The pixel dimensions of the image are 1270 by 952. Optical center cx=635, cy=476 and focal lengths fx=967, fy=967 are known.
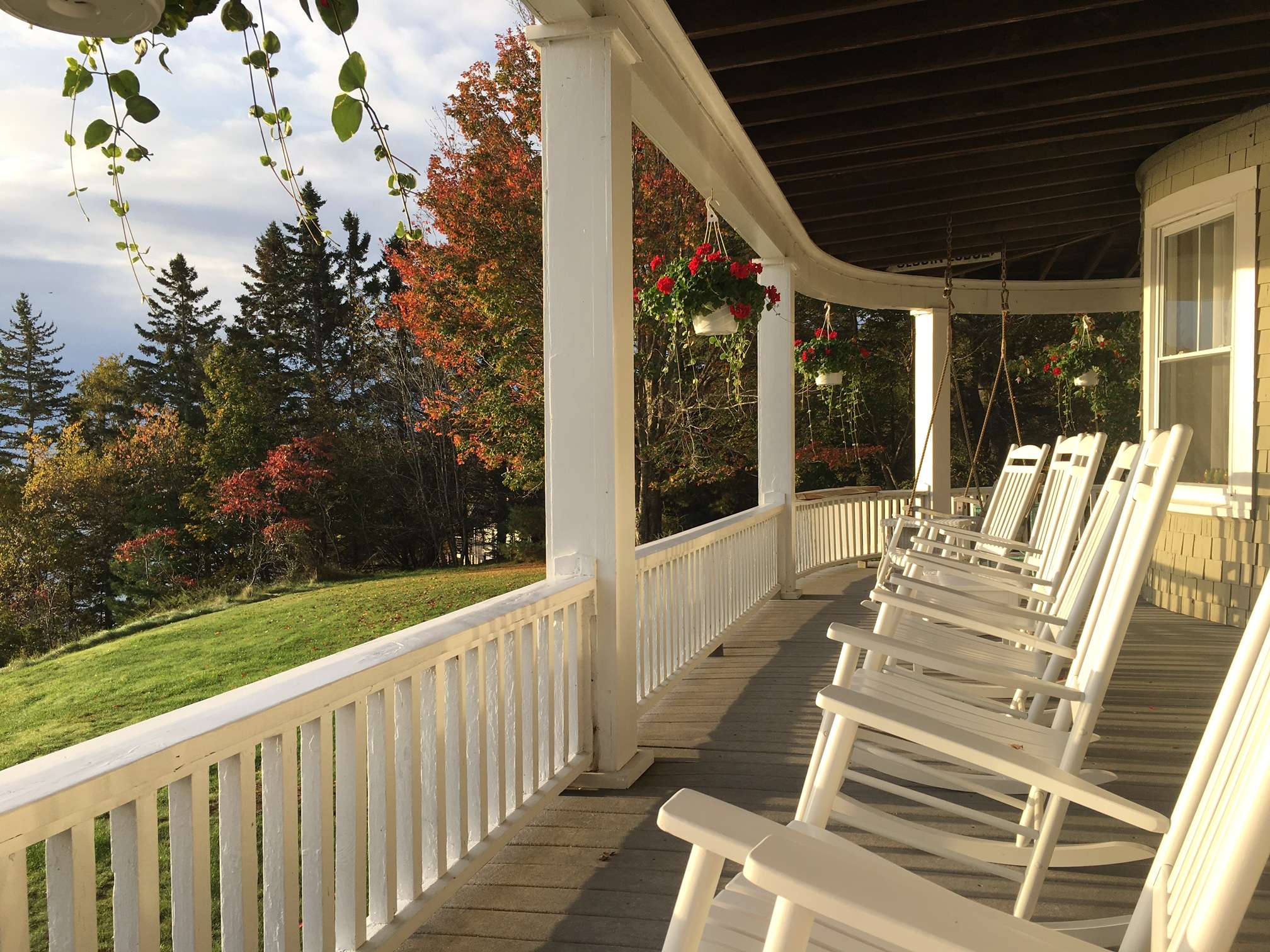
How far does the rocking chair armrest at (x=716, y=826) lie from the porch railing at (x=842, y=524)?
6626 millimetres

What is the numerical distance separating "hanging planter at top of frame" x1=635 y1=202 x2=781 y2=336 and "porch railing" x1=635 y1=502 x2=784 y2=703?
97cm

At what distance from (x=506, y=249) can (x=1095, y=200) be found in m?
6.84

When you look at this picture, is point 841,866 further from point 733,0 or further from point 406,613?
point 406,613

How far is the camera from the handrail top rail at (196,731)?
107cm

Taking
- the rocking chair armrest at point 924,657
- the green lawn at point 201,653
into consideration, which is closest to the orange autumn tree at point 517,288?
the green lawn at point 201,653

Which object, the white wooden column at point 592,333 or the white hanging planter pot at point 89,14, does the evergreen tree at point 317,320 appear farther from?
the white hanging planter pot at point 89,14

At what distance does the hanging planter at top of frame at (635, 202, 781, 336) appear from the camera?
4262mm

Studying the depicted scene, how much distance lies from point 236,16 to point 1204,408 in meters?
5.30

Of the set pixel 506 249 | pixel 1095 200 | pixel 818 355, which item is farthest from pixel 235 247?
pixel 1095 200

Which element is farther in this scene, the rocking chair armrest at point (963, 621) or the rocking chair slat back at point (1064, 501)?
the rocking chair slat back at point (1064, 501)

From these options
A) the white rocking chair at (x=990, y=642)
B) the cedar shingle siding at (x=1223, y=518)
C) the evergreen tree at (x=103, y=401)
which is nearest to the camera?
the white rocking chair at (x=990, y=642)

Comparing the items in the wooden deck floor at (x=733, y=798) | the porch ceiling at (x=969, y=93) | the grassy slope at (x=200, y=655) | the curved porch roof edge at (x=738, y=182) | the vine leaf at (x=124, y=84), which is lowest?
the grassy slope at (x=200, y=655)

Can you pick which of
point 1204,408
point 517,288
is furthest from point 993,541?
point 517,288

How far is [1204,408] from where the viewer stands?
207 inches
